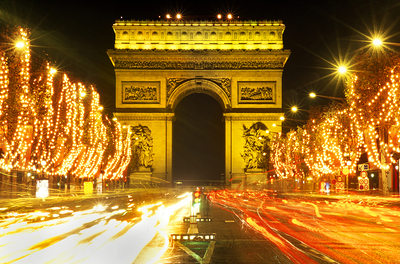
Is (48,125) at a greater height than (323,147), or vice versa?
(48,125)

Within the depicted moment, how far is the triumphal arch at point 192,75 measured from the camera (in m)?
64.9

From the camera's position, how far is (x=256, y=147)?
64.8m

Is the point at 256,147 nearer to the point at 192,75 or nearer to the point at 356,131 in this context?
the point at 192,75

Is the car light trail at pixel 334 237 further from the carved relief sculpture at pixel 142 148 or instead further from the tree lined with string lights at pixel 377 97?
the carved relief sculpture at pixel 142 148

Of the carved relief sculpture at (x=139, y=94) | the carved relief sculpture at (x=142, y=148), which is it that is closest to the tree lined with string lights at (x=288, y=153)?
the carved relief sculpture at (x=142, y=148)

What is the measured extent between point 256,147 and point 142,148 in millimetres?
12399

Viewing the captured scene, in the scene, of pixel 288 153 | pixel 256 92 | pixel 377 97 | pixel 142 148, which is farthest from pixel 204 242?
pixel 256 92

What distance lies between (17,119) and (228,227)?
2061 centimetres

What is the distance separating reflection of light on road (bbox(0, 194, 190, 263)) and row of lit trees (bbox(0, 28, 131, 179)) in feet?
48.6

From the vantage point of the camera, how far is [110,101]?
83.7 meters

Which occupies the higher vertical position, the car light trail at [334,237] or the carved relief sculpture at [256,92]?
the carved relief sculpture at [256,92]

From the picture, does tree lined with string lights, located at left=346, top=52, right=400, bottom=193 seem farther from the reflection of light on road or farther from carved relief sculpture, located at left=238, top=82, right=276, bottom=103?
carved relief sculpture, located at left=238, top=82, right=276, bottom=103

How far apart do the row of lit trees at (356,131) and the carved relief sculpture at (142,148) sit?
1341cm

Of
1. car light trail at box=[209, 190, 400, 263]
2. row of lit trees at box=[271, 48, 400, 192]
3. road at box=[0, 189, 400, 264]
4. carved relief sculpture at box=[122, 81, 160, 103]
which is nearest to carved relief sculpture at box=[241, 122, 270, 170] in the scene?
row of lit trees at box=[271, 48, 400, 192]
